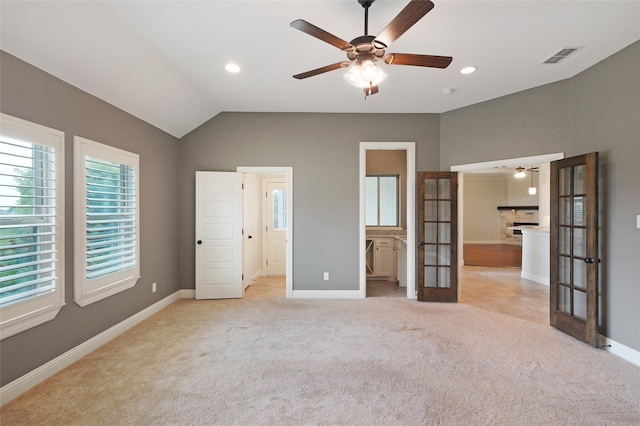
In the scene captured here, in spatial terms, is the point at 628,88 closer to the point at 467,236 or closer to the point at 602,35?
the point at 602,35

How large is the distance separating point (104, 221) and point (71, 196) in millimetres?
439

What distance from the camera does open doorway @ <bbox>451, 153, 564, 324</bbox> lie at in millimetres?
4035

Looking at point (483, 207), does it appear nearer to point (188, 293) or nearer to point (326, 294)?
point (326, 294)

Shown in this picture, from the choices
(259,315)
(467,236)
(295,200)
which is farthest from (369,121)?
(467,236)

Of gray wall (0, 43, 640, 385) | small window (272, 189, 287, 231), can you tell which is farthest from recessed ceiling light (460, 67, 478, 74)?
small window (272, 189, 287, 231)

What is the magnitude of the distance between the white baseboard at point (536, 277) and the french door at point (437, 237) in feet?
8.06

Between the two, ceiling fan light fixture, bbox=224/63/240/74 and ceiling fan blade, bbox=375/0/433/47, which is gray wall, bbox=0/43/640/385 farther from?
ceiling fan blade, bbox=375/0/433/47

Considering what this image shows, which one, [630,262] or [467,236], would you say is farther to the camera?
[467,236]

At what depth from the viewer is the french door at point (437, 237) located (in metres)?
4.20

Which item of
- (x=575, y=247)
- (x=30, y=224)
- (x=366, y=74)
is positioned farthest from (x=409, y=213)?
(x=30, y=224)

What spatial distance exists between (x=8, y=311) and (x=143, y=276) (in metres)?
1.61

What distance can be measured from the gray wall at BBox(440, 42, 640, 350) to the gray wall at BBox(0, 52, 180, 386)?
4988 millimetres

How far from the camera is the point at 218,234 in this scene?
14.2ft

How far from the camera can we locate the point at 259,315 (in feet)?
12.1
